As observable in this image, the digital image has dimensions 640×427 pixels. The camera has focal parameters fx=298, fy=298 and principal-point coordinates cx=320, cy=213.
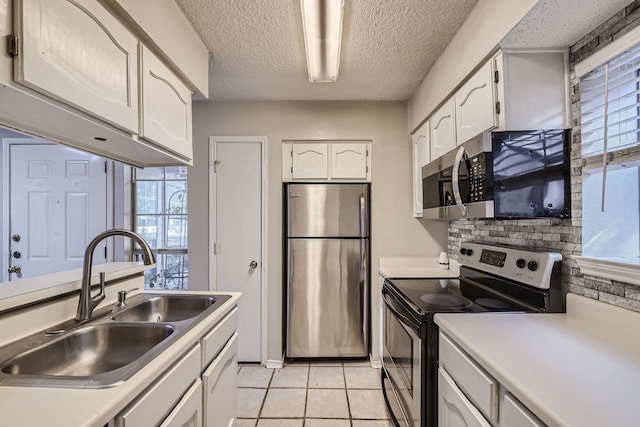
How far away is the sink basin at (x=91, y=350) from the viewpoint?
0.96 meters

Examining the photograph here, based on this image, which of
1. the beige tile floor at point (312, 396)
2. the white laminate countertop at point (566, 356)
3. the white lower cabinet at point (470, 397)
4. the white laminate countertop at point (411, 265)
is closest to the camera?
the white laminate countertop at point (566, 356)

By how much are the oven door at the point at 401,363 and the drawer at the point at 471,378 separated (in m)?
0.16

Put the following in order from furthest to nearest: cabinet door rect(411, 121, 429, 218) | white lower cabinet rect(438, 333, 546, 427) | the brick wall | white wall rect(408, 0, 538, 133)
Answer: cabinet door rect(411, 121, 429, 218), white wall rect(408, 0, 538, 133), the brick wall, white lower cabinet rect(438, 333, 546, 427)

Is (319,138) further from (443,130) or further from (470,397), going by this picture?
(470,397)

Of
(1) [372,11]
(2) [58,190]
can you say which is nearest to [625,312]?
(1) [372,11]

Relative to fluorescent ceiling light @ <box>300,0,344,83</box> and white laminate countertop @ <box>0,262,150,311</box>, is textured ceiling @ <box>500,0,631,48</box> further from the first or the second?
white laminate countertop @ <box>0,262,150,311</box>

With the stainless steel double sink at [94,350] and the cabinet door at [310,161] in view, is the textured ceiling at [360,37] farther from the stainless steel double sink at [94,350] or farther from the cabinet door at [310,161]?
the stainless steel double sink at [94,350]

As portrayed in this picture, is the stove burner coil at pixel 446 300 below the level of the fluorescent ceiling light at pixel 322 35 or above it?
below

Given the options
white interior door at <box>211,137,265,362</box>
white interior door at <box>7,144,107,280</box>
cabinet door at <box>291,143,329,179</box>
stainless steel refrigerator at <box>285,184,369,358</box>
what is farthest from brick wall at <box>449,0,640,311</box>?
white interior door at <box>7,144,107,280</box>

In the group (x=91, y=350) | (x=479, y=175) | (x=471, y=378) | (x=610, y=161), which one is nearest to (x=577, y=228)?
(x=610, y=161)

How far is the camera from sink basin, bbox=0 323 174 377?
3.14ft

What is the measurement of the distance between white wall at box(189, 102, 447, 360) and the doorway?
1.00 meters

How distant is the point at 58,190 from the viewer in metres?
2.72

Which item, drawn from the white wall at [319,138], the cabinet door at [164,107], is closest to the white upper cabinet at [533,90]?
the white wall at [319,138]
